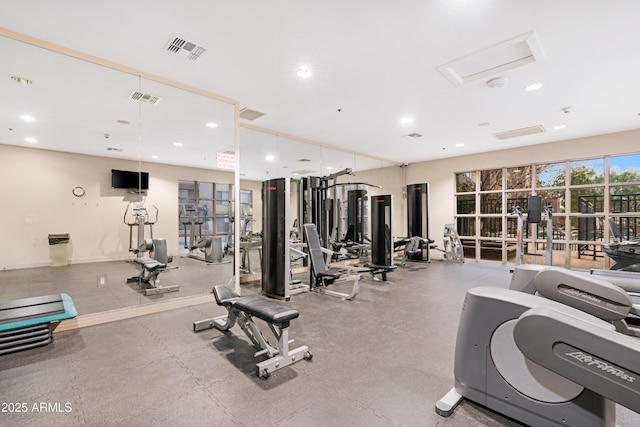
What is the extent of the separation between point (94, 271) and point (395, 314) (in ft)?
14.1

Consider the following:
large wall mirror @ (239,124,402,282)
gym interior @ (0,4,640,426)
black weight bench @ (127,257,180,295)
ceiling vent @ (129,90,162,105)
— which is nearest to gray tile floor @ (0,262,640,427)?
gym interior @ (0,4,640,426)

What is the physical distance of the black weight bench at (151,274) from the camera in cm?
423

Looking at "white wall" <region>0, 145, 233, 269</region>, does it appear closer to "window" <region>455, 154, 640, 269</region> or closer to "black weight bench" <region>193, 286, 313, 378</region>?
"black weight bench" <region>193, 286, 313, 378</region>

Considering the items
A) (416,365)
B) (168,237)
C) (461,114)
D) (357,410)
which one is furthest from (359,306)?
(461,114)

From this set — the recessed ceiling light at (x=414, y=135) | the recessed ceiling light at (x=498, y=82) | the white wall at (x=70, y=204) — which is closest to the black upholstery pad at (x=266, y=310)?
the white wall at (x=70, y=204)

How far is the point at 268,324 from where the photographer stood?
2.35 m

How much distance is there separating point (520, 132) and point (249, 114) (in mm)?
5720

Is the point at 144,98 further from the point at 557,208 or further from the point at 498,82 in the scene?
the point at 557,208

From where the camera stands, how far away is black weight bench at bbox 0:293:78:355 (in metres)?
2.57

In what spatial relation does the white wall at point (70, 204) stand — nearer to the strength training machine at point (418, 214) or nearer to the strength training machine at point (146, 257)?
the strength training machine at point (146, 257)

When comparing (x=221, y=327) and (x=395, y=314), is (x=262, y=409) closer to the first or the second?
(x=221, y=327)

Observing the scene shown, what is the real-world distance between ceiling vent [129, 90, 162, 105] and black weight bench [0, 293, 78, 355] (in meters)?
2.74

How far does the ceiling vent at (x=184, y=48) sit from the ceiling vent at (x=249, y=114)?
5.05 ft

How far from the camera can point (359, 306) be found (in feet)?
13.1
